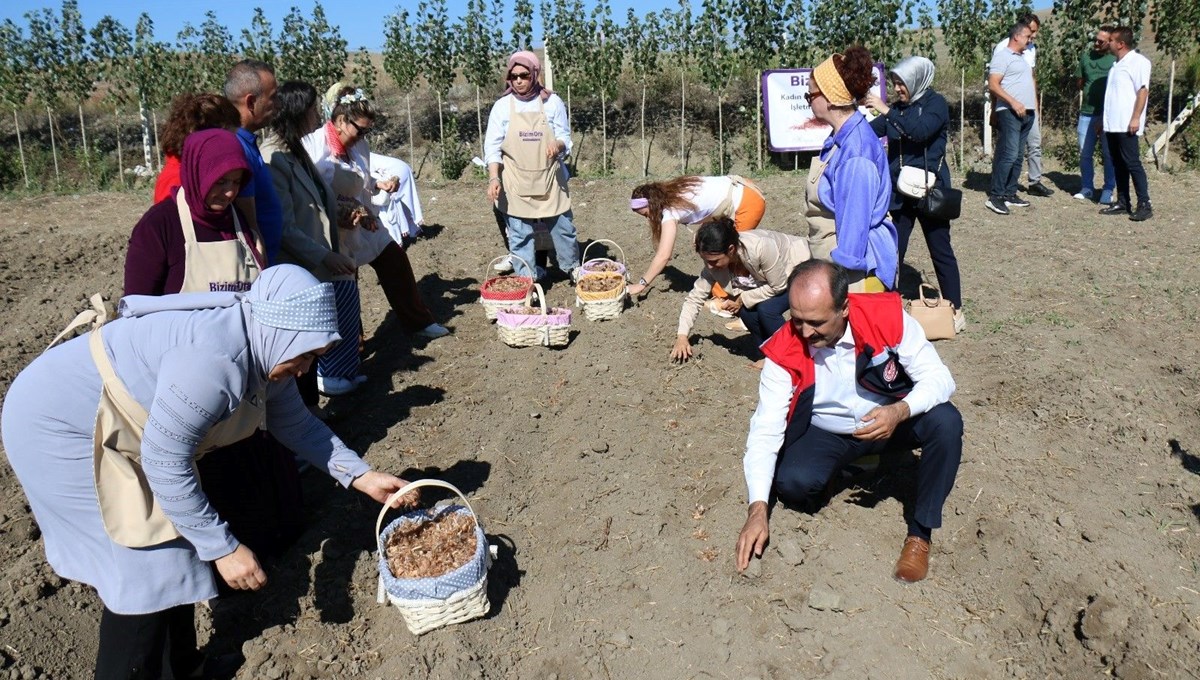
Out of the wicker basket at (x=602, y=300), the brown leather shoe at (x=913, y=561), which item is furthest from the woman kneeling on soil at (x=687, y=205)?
the brown leather shoe at (x=913, y=561)

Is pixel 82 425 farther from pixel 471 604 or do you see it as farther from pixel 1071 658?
pixel 1071 658

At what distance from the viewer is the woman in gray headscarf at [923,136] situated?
19.7 feet

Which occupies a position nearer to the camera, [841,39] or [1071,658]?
[1071,658]

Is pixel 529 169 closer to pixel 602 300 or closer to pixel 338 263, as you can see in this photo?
pixel 602 300

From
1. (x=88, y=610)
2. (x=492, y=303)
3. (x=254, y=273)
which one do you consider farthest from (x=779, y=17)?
(x=88, y=610)

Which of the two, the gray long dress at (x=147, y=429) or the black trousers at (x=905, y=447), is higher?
the gray long dress at (x=147, y=429)

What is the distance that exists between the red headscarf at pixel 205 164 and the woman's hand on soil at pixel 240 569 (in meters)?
1.48

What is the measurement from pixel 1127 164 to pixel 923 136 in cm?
451

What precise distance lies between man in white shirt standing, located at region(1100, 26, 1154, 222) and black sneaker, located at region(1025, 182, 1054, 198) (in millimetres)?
1060

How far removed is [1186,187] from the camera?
1052 centimetres

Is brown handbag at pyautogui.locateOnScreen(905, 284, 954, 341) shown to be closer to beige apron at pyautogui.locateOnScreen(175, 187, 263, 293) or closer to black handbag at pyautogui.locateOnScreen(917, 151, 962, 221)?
black handbag at pyautogui.locateOnScreen(917, 151, 962, 221)

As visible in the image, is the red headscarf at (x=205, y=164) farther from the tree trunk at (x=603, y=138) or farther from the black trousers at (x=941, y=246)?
the tree trunk at (x=603, y=138)

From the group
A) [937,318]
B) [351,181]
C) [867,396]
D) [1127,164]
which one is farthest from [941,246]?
[1127,164]

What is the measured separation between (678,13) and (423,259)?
727cm
